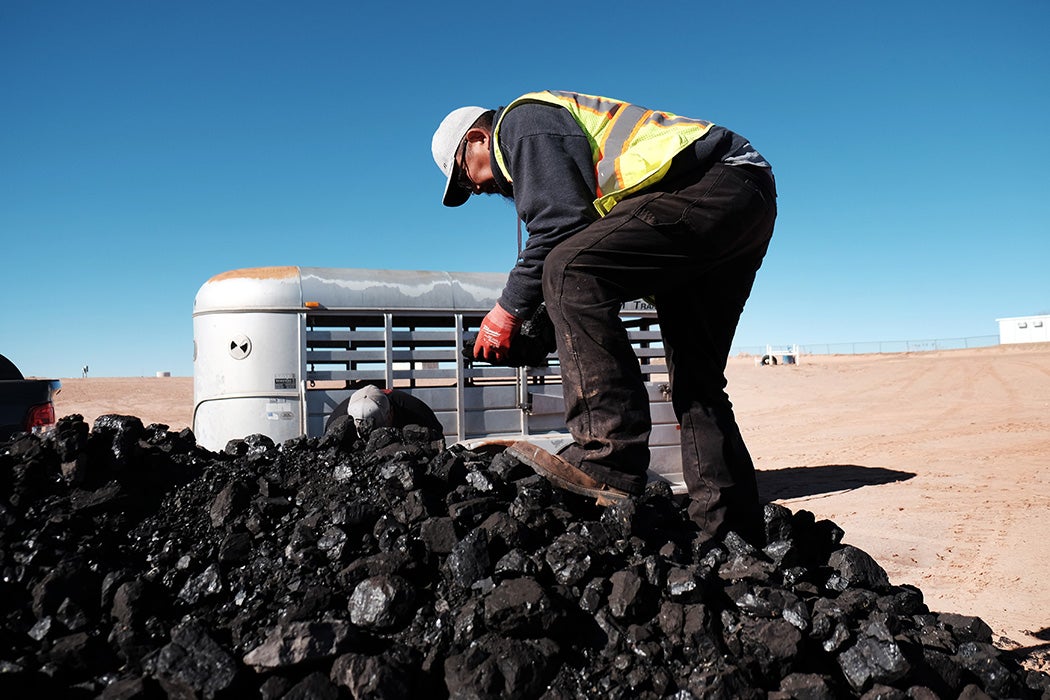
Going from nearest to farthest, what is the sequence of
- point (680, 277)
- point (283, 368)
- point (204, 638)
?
point (204, 638), point (680, 277), point (283, 368)

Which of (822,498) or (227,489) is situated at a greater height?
(227,489)

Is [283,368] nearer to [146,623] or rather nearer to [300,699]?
[146,623]

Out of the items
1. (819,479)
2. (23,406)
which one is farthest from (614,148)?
(819,479)

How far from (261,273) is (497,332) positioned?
4740 mm

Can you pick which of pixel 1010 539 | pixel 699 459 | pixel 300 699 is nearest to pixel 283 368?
pixel 699 459

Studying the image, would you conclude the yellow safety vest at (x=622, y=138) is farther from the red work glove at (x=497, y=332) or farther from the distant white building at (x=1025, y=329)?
the distant white building at (x=1025, y=329)

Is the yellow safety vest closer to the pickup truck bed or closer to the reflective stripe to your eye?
the reflective stripe

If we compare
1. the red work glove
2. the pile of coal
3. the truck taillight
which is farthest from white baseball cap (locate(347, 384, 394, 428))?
the red work glove

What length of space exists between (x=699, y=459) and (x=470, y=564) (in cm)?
124

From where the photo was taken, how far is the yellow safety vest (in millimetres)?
2559

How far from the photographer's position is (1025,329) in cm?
5906

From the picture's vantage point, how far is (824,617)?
216cm

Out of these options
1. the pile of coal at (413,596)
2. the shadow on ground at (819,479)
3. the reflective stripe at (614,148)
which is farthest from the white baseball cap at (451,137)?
the shadow on ground at (819,479)

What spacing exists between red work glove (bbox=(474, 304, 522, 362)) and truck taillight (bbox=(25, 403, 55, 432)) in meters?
3.47
